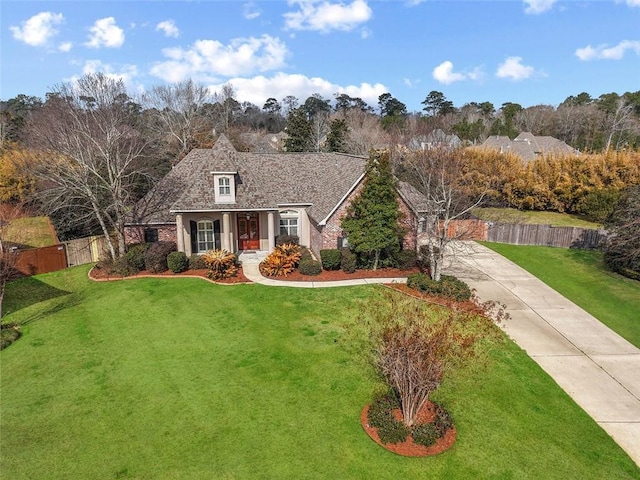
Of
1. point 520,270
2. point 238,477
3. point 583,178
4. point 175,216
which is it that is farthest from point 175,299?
point 583,178

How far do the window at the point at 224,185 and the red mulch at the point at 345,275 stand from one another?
630 centimetres

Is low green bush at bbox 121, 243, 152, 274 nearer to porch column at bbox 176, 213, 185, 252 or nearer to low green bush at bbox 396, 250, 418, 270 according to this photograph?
porch column at bbox 176, 213, 185, 252

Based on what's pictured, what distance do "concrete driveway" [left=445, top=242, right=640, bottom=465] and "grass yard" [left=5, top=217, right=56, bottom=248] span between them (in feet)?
93.5

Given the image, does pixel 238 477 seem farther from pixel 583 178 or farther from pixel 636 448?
pixel 583 178

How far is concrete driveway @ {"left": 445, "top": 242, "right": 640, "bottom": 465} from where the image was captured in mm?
11367

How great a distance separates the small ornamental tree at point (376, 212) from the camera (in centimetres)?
2083

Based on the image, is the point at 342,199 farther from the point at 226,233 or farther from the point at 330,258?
the point at 226,233

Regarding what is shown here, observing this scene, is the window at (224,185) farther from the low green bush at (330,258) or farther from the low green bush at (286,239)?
the low green bush at (330,258)

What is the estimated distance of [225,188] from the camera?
77.9 ft

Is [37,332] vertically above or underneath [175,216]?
underneath

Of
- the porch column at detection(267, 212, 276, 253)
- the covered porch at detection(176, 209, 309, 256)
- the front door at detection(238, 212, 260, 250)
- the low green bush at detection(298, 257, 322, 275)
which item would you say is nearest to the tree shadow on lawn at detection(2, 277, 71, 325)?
the covered porch at detection(176, 209, 309, 256)

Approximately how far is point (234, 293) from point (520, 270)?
638 inches

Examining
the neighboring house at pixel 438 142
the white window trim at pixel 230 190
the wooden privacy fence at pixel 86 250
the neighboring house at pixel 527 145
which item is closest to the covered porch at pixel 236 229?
the white window trim at pixel 230 190

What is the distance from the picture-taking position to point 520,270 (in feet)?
76.1
